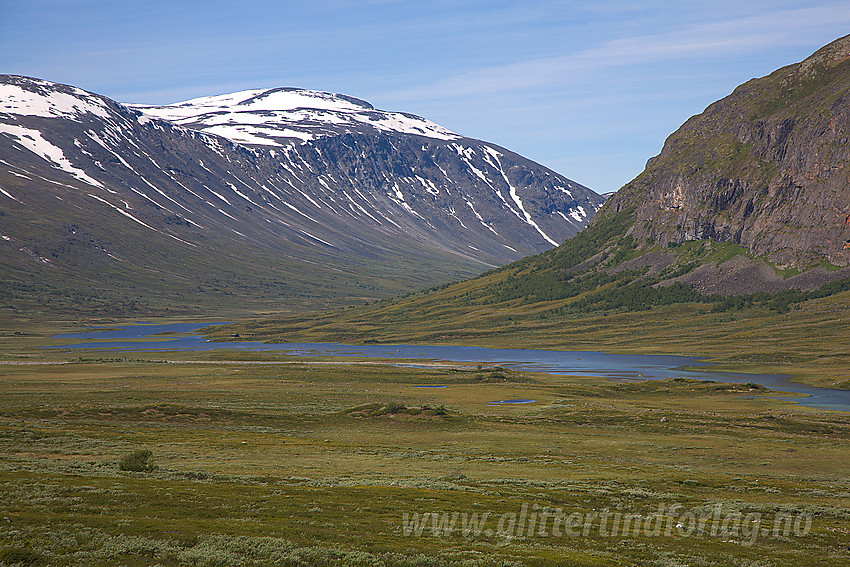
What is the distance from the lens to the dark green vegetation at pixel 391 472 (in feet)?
87.1

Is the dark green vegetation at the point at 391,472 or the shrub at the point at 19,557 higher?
the shrub at the point at 19,557

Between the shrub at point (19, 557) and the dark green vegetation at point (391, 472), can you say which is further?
the dark green vegetation at point (391, 472)

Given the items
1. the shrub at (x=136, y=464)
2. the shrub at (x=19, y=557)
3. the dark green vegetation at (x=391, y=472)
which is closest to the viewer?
the shrub at (x=19, y=557)

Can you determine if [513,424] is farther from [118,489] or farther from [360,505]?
[118,489]

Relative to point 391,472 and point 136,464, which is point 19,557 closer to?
point 136,464

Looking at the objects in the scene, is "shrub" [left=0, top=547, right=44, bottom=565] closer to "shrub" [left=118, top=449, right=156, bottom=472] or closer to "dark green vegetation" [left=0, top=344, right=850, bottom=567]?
"dark green vegetation" [left=0, top=344, right=850, bottom=567]

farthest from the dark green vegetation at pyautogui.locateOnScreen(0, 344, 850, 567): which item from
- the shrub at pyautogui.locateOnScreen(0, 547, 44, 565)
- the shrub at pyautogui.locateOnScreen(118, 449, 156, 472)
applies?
the shrub at pyautogui.locateOnScreen(118, 449, 156, 472)

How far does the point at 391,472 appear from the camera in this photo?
1911 inches

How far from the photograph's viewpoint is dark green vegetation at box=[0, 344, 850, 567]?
26562 millimetres

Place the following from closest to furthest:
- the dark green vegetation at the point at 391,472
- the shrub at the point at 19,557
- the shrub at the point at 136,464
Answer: the shrub at the point at 19,557 < the dark green vegetation at the point at 391,472 < the shrub at the point at 136,464

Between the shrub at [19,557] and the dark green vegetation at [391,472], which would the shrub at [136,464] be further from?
the shrub at [19,557]

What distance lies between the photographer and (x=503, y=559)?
2577 centimetres

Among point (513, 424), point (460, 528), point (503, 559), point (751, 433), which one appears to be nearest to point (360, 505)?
point (460, 528)

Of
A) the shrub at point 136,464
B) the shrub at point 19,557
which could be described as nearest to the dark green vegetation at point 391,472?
the shrub at point 19,557
